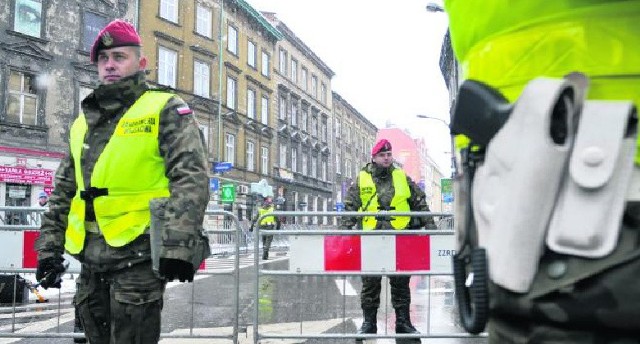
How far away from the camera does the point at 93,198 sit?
2.60 meters

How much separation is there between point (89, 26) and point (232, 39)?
Answer: 1285cm

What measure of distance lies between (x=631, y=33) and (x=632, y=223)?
35 centimetres

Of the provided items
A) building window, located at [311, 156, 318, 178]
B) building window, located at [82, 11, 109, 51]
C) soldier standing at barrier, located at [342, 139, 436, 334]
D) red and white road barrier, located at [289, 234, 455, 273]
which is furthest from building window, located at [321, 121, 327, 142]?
red and white road barrier, located at [289, 234, 455, 273]

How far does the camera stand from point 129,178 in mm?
2557

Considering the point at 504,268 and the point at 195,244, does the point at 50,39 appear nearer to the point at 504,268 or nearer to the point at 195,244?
the point at 195,244

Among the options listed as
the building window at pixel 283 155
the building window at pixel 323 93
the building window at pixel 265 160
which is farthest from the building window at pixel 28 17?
the building window at pixel 323 93

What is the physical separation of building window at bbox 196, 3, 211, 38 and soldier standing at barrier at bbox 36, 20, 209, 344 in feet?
103

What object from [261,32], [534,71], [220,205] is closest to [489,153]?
[534,71]

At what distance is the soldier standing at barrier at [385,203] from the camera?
223 inches

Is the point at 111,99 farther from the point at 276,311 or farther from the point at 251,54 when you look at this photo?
the point at 251,54

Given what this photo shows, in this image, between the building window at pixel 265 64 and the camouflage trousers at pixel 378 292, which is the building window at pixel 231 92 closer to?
the building window at pixel 265 64

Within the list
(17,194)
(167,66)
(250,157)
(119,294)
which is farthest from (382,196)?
(250,157)

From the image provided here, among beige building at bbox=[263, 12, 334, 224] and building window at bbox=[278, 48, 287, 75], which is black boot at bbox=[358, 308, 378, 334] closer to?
beige building at bbox=[263, 12, 334, 224]

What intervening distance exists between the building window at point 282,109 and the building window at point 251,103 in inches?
198
